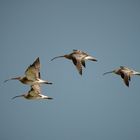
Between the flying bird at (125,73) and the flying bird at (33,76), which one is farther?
the flying bird at (125,73)

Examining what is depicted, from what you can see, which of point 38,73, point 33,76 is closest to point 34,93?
point 33,76

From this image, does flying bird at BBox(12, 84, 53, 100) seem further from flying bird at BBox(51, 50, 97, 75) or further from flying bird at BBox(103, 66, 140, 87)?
flying bird at BBox(103, 66, 140, 87)

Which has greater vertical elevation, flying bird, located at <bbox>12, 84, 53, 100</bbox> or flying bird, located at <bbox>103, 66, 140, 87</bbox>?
flying bird, located at <bbox>103, 66, 140, 87</bbox>

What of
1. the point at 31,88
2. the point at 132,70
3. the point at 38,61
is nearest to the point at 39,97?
the point at 31,88

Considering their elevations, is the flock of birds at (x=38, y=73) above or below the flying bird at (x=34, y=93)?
above

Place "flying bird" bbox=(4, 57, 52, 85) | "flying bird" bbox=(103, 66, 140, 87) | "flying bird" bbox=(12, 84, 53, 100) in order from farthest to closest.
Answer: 1. "flying bird" bbox=(103, 66, 140, 87)
2. "flying bird" bbox=(12, 84, 53, 100)
3. "flying bird" bbox=(4, 57, 52, 85)

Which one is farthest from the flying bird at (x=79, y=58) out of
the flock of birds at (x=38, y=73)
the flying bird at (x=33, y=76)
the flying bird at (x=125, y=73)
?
the flying bird at (x=33, y=76)

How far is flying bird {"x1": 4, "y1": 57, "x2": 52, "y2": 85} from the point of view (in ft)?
124

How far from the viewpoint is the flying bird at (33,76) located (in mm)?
37944

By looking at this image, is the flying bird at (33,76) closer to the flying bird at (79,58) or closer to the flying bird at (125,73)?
the flying bird at (79,58)

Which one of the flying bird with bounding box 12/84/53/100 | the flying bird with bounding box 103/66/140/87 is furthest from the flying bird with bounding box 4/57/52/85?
the flying bird with bounding box 103/66/140/87

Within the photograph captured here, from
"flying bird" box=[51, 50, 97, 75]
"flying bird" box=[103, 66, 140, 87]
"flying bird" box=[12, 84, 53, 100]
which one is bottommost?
"flying bird" box=[12, 84, 53, 100]

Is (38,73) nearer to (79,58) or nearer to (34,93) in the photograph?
(34,93)

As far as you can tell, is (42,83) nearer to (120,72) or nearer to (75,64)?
→ (75,64)
